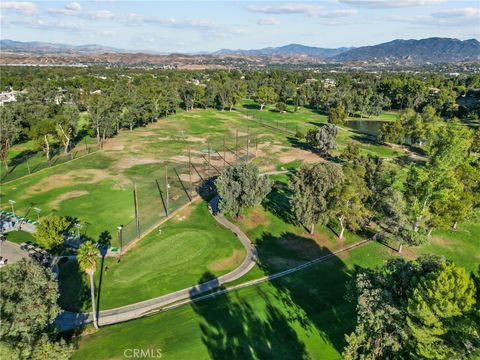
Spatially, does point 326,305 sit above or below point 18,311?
below

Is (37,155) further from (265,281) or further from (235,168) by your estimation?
(265,281)

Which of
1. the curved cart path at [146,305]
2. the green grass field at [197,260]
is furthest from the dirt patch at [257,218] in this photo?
the curved cart path at [146,305]

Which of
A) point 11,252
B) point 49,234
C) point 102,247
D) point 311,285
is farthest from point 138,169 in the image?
point 311,285

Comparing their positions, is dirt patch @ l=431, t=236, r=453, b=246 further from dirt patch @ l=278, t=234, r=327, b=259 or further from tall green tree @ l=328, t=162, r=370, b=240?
dirt patch @ l=278, t=234, r=327, b=259

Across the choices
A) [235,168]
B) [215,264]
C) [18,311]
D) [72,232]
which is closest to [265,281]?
[215,264]

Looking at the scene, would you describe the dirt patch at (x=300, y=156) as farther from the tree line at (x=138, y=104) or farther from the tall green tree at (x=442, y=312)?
the tall green tree at (x=442, y=312)

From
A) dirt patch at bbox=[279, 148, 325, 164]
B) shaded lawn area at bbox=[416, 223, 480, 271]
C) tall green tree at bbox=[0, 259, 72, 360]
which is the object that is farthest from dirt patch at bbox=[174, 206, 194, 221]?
dirt patch at bbox=[279, 148, 325, 164]

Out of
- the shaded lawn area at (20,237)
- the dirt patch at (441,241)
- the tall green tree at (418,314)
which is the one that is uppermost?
the tall green tree at (418,314)

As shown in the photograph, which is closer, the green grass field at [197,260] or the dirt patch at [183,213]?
the green grass field at [197,260]
